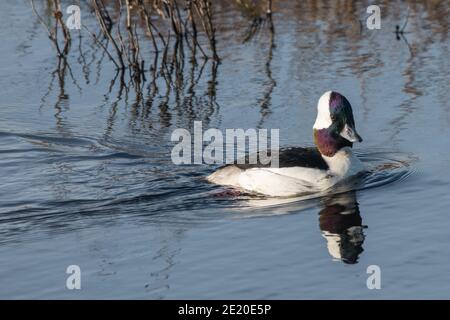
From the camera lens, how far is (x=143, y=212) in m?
10.9

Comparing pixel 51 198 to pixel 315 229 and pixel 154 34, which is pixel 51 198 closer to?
pixel 315 229

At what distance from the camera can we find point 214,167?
1236 centimetres

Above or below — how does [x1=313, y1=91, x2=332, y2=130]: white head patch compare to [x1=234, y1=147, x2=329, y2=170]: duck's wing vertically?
above

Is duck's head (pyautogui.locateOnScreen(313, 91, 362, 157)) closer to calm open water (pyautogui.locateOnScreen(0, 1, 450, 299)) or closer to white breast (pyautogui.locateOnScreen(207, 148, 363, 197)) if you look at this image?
white breast (pyautogui.locateOnScreen(207, 148, 363, 197))

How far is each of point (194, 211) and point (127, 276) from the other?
1996mm

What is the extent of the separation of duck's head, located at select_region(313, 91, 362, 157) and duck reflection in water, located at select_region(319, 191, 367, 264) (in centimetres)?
71

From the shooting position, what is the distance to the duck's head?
11.7m

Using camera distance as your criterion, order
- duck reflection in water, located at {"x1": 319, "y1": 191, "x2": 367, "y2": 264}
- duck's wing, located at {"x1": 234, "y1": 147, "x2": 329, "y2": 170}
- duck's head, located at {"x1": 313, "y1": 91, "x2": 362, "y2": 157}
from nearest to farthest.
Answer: duck reflection in water, located at {"x1": 319, "y1": 191, "x2": 367, "y2": 264} < duck's wing, located at {"x1": 234, "y1": 147, "x2": 329, "y2": 170} < duck's head, located at {"x1": 313, "y1": 91, "x2": 362, "y2": 157}

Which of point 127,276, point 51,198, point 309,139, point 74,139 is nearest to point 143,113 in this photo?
point 74,139

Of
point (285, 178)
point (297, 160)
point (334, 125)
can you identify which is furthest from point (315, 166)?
point (334, 125)

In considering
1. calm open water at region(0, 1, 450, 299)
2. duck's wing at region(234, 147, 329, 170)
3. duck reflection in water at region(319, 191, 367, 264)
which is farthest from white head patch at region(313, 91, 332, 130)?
duck reflection in water at region(319, 191, 367, 264)

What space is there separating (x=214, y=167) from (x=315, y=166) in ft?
4.34

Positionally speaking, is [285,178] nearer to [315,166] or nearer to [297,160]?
[297,160]

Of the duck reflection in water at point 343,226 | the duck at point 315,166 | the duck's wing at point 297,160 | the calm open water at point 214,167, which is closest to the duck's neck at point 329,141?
the duck at point 315,166
